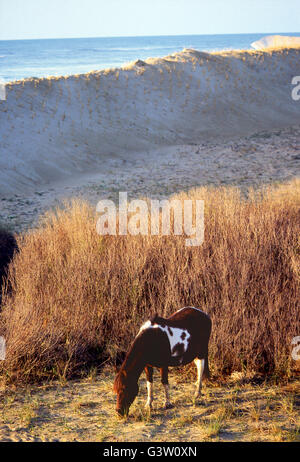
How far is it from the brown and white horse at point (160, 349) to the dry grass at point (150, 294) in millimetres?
1382

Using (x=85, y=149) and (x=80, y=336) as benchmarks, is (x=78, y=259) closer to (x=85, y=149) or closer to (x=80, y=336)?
(x=80, y=336)

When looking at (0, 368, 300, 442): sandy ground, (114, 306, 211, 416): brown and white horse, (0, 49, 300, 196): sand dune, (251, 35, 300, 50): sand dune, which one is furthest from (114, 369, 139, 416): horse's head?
(251, 35, 300, 50): sand dune

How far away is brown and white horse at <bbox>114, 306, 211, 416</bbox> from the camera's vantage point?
381 centimetres

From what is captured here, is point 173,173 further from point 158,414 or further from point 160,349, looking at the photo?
point 160,349

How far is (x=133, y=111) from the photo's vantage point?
24.2 meters

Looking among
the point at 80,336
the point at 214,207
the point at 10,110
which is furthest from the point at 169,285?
the point at 10,110

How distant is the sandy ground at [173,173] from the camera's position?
1507cm

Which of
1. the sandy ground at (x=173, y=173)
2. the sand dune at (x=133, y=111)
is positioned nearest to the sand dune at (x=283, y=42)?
the sand dune at (x=133, y=111)

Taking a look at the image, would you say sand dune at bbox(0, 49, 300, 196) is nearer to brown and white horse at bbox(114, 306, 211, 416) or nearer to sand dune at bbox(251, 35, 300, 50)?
sand dune at bbox(251, 35, 300, 50)

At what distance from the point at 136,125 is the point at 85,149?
11.8 feet

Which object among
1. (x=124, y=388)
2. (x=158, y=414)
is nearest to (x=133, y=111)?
(x=158, y=414)

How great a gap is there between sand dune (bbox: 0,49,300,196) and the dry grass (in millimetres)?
9591

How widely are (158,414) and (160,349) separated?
0.77 metres

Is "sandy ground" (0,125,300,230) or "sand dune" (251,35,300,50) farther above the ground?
"sand dune" (251,35,300,50)
